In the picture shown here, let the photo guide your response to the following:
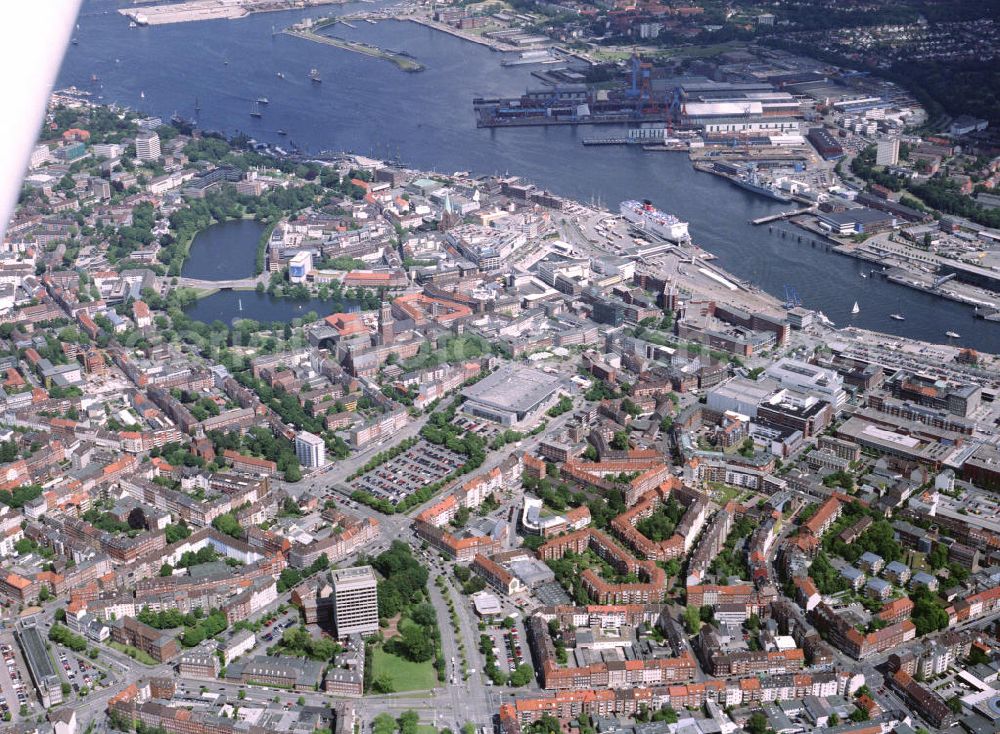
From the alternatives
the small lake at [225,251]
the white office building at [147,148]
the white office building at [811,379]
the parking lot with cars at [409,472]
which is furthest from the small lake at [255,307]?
the white office building at [147,148]

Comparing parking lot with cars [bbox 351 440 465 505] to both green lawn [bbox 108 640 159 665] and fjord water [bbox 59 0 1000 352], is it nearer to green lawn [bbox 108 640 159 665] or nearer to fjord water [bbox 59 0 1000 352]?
green lawn [bbox 108 640 159 665]

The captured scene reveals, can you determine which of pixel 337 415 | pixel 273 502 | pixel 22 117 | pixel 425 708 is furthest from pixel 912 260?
pixel 22 117

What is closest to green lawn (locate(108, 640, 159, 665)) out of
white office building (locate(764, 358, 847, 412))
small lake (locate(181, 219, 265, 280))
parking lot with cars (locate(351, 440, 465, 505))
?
parking lot with cars (locate(351, 440, 465, 505))

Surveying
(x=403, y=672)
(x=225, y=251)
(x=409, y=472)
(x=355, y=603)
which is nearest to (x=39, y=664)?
(x=355, y=603)

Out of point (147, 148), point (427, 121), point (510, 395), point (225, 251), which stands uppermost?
point (427, 121)

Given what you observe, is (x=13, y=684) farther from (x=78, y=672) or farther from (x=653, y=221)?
(x=653, y=221)

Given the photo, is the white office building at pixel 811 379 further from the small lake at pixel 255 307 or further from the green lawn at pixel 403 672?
the green lawn at pixel 403 672

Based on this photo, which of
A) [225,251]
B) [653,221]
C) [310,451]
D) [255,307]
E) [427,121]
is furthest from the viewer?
[427,121]
